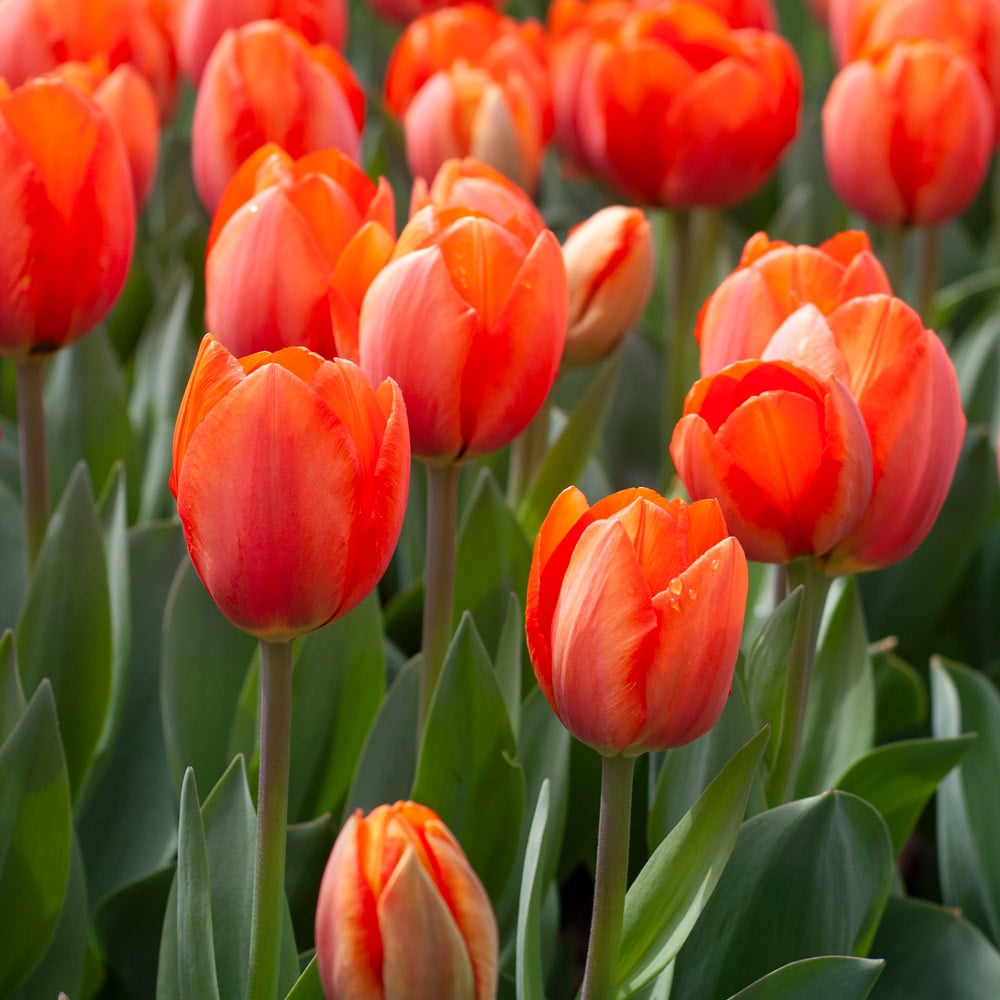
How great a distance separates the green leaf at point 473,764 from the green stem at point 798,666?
0.45 feet

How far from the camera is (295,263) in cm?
73

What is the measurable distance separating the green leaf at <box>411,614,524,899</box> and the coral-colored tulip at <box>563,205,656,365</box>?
269 mm

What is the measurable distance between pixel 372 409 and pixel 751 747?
0.65 ft

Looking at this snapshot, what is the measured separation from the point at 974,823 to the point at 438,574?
14.6 inches

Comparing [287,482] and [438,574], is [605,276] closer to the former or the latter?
[438,574]

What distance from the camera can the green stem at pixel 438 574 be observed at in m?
0.72

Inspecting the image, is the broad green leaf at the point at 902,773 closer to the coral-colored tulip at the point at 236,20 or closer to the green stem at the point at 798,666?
the green stem at the point at 798,666

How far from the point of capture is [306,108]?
1001 mm

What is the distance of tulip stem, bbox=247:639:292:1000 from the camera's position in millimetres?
562

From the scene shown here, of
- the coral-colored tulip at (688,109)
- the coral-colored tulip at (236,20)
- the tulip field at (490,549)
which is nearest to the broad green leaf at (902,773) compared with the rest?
the tulip field at (490,549)

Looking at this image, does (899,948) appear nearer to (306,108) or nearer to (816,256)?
(816,256)

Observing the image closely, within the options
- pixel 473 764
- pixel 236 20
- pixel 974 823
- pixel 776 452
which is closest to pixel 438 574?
pixel 473 764

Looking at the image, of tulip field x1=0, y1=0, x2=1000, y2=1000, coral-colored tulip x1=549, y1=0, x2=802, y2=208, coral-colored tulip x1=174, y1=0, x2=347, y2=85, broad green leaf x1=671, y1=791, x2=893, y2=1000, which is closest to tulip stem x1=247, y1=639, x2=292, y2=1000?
tulip field x1=0, y1=0, x2=1000, y2=1000

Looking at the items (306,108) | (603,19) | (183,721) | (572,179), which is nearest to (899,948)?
(183,721)
